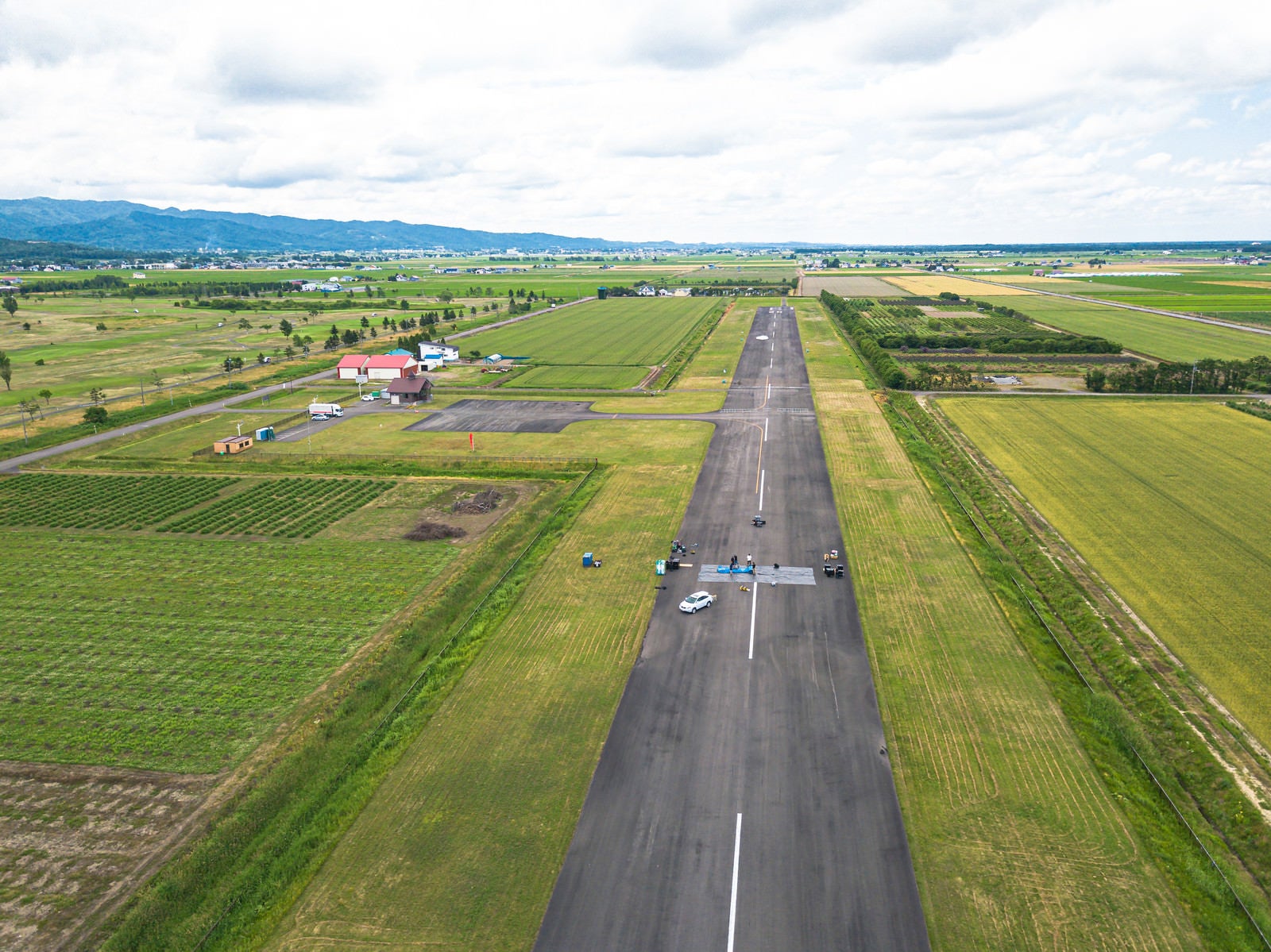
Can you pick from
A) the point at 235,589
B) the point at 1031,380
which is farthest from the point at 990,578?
the point at 1031,380

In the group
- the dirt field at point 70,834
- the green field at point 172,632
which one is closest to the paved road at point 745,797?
the dirt field at point 70,834

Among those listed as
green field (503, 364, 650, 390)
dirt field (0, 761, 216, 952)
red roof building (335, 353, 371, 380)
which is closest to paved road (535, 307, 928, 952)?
dirt field (0, 761, 216, 952)

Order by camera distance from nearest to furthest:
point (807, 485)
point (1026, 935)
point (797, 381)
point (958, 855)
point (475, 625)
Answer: point (1026, 935), point (958, 855), point (475, 625), point (807, 485), point (797, 381)

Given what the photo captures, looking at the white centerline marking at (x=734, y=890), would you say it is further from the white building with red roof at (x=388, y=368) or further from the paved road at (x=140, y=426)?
the white building with red roof at (x=388, y=368)

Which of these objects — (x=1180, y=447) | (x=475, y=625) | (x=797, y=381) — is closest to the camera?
(x=475, y=625)

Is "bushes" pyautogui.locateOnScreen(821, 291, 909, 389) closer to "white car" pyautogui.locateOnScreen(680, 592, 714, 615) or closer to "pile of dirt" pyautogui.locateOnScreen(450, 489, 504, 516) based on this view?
"pile of dirt" pyautogui.locateOnScreen(450, 489, 504, 516)

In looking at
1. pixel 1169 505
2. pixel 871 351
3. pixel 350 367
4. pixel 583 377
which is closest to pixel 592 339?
pixel 583 377

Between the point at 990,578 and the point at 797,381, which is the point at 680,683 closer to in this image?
the point at 990,578
